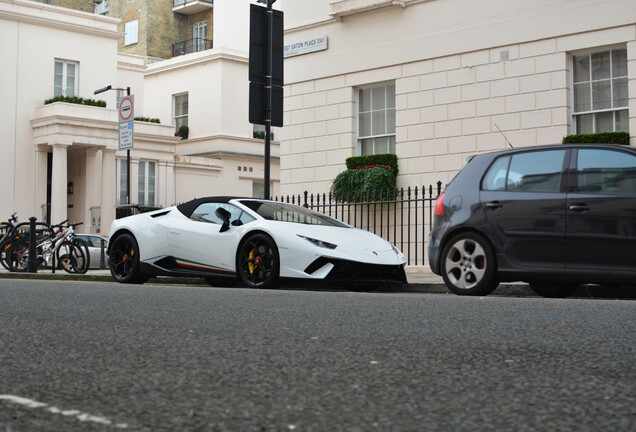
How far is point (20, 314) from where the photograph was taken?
6.30 meters

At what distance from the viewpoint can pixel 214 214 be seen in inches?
463

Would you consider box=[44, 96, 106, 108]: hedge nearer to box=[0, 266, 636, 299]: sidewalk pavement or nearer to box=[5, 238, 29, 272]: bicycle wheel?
box=[5, 238, 29, 272]: bicycle wheel

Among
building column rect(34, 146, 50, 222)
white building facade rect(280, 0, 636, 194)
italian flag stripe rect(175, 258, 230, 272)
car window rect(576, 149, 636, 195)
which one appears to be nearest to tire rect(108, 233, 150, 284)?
italian flag stripe rect(175, 258, 230, 272)

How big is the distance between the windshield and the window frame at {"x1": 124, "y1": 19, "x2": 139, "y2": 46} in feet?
129

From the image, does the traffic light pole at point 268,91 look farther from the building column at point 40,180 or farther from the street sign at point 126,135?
the building column at point 40,180

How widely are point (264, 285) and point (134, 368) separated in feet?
22.4

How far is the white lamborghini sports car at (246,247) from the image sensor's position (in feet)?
34.5

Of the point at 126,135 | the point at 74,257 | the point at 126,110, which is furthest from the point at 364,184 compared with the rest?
the point at 74,257

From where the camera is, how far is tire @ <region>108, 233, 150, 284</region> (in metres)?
12.4

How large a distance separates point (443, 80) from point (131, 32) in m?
35.7

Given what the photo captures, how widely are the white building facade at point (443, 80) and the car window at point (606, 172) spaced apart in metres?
6.61

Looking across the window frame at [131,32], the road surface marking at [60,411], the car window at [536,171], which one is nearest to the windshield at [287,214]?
the car window at [536,171]

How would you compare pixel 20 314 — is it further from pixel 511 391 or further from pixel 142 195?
pixel 142 195

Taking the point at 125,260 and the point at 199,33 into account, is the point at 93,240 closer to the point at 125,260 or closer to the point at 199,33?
the point at 125,260
